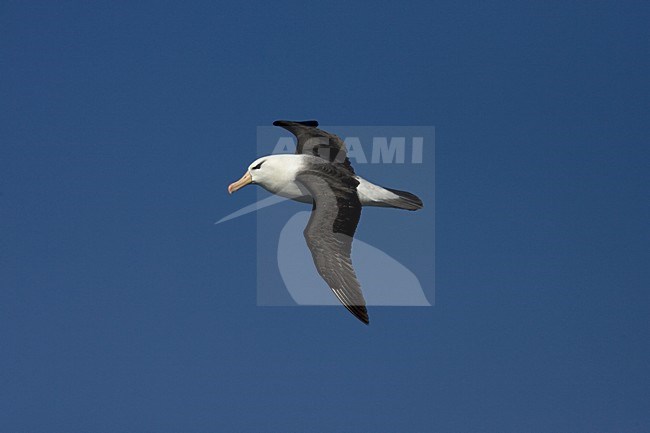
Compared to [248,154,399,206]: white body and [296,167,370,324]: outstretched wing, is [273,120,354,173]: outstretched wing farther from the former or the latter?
[296,167,370,324]: outstretched wing

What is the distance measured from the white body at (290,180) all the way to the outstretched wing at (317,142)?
320 millimetres

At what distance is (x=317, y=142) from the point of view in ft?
42.5

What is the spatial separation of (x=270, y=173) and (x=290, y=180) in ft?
1.41

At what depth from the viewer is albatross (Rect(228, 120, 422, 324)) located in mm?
10516

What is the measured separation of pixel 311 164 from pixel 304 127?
1.15 metres

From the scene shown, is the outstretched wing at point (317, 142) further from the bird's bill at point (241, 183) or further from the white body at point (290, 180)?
the bird's bill at point (241, 183)

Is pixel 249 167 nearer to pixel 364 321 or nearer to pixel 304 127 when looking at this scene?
pixel 304 127

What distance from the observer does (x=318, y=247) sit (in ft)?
35.4

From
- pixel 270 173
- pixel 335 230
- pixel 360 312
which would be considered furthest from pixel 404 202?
pixel 360 312

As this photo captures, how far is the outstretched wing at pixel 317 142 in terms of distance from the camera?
41.6 ft

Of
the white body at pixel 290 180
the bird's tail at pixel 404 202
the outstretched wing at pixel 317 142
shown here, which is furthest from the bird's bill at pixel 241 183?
the bird's tail at pixel 404 202

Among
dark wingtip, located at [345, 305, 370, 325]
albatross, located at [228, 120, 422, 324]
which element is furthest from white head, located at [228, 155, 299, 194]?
dark wingtip, located at [345, 305, 370, 325]

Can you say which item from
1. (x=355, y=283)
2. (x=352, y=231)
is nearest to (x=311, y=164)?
(x=352, y=231)

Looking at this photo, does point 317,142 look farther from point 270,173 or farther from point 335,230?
point 335,230
